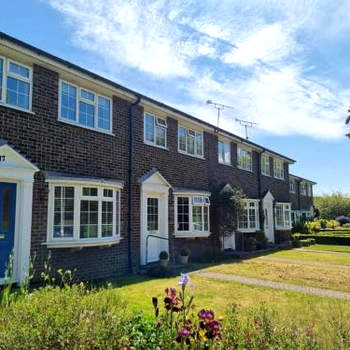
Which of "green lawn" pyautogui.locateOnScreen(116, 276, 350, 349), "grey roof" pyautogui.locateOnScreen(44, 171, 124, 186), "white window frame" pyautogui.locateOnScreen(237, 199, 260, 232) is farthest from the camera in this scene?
"white window frame" pyautogui.locateOnScreen(237, 199, 260, 232)

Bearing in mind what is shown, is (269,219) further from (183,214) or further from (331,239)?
(183,214)

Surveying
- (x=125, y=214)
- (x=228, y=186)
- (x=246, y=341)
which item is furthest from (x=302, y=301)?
(x=228, y=186)

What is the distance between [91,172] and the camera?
35.8 feet

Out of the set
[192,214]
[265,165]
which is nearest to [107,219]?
[192,214]

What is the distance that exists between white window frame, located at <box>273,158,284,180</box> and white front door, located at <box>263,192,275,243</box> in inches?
110

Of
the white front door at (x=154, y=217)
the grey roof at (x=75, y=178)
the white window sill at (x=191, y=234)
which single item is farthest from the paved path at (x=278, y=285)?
the grey roof at (x=75, y=178)

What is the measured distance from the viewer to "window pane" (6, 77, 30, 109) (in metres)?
8.98

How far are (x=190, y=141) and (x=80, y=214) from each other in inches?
312

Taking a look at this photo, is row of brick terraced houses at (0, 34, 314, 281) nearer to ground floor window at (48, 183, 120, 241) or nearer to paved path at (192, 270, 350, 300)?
ground floor window at (48, 183, 120, 241)

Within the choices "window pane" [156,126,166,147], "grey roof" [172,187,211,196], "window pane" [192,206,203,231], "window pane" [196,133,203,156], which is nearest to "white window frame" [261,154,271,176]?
"window pane" [196,133,203,156]

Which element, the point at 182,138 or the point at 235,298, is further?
the point at 182,138

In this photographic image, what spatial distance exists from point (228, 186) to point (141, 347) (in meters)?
15.3

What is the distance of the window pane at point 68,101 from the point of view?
1041 cm

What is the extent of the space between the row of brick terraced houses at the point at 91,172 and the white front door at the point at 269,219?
8006 mm
